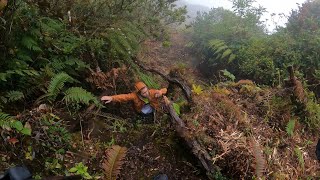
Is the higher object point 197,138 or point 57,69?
point 57,69

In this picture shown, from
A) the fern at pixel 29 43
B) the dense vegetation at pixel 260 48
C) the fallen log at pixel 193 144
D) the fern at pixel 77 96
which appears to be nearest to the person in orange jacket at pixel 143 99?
the fallen log at pixel 193 144

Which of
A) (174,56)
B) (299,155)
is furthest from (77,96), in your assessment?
→ (174,56)

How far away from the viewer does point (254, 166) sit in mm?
4480

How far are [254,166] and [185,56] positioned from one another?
24.9 ft

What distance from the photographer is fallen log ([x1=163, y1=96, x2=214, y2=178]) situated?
4492mm

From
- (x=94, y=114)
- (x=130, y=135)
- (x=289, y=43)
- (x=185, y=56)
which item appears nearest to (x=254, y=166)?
(x=130, y=135)

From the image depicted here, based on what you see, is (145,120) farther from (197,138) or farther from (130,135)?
(197,138)

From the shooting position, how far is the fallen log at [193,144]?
4.49 m

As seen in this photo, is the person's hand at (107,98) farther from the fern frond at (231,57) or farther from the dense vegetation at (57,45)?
the fern frond at (231,57)

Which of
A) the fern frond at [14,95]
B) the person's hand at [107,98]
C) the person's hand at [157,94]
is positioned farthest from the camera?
the person's hand at [157,94]

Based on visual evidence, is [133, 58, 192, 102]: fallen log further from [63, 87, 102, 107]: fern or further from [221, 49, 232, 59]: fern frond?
[221, 49, 232, 59]: fern frond

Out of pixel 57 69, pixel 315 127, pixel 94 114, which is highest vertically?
pixel 57 69

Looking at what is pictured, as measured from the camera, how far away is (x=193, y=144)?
4.68 meters

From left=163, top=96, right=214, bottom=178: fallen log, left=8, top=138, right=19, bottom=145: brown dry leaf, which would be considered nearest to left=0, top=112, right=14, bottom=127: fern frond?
left=8, top=138, right=19, bottom=145: brown dry leaf
